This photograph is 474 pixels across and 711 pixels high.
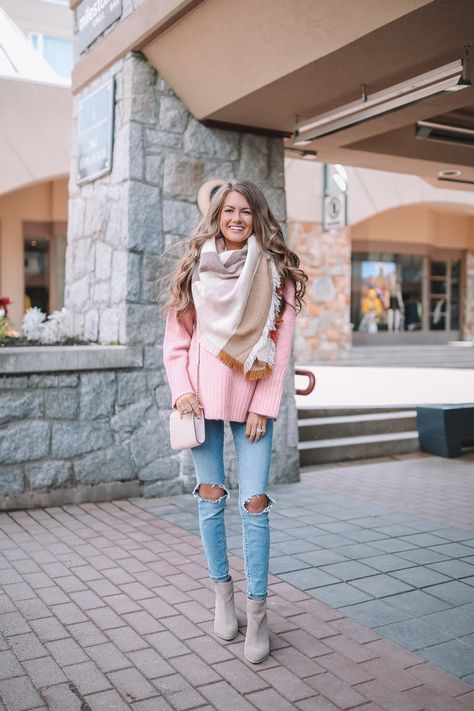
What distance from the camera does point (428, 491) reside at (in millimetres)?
6031

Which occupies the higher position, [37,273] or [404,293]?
[37,273]

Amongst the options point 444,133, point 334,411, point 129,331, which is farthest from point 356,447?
point 444,133

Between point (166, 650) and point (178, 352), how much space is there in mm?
1217

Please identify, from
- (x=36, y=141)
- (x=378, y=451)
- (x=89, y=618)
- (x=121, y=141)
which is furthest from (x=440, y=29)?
(x=36, y=141)

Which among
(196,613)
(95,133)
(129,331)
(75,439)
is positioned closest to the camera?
(196,613)

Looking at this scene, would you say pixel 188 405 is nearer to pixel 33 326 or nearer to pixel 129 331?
pixel 129 331

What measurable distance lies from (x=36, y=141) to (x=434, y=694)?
1226 cm

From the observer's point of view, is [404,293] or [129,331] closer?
[129,331]

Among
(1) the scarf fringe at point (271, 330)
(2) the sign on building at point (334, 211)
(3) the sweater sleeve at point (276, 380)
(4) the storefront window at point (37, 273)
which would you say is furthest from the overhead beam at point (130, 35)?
(4) the storefront window at point (37, 273)

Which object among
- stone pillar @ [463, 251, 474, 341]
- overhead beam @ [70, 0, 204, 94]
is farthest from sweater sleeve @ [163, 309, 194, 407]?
stone pillar @ [463, 251, 474, 341]

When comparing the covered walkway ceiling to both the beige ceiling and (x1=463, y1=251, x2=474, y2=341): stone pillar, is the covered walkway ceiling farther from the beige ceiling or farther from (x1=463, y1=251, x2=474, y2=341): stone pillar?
(x1=463, y1=251, x2=474, y2=341): stone pillar

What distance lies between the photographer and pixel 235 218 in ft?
10.0

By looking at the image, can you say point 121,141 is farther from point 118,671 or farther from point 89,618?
point 118,671

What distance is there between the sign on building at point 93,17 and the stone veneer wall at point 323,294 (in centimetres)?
833
